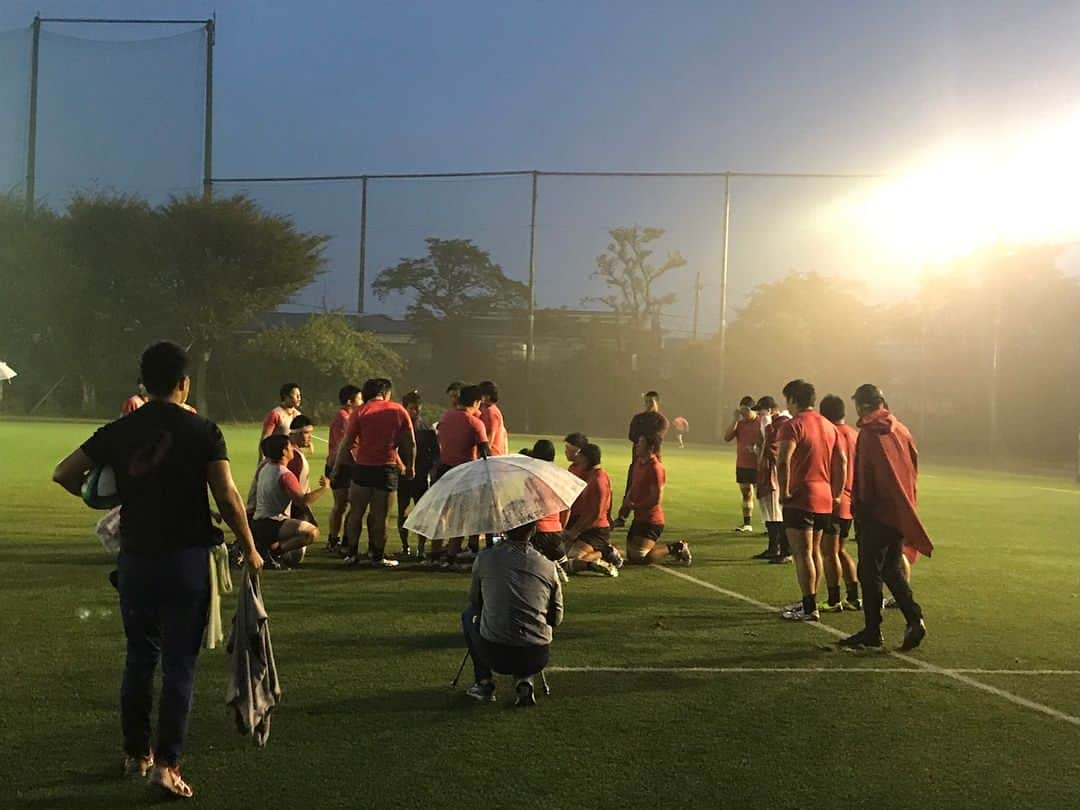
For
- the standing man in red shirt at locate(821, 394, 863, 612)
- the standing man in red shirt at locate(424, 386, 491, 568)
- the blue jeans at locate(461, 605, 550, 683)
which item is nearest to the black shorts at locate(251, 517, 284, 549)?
the standing man in red shirt at locate(424, 386, 491, 568)

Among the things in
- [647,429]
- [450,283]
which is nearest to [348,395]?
[647,429]

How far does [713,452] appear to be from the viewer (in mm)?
40375

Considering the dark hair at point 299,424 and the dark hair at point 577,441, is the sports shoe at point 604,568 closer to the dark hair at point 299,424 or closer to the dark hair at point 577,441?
the dark hair at point 577,441

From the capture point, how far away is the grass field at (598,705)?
4.98m

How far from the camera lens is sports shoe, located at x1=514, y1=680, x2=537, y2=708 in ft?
20.4

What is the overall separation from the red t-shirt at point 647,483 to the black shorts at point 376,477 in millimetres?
2547

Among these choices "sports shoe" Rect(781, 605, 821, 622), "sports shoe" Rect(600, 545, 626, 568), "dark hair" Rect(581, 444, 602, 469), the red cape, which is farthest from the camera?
"sports shoe" Rect(600, 545, 626, 568)

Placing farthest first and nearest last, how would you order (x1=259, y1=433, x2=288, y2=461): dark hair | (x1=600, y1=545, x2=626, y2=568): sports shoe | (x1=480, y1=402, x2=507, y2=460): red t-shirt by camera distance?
(x1=480, y1=402, x2=507, y2=460): red t-shirt, (x1=600, y1=545, x2=626, y2=568): sports shoe, (x1=259, y1=433, x2=288, y2=461): dark hair

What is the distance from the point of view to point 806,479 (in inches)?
349

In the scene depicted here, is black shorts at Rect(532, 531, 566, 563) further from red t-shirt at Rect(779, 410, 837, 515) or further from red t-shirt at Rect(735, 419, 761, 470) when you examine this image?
red t-shirt at Rect(735, 419, 761, 470)

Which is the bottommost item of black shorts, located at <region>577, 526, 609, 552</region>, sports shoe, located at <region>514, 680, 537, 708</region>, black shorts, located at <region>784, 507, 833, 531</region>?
sports shoe, located at <region>514, 680, 537, 708</region>

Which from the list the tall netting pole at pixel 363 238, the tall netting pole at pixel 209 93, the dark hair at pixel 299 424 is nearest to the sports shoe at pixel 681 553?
the dark hair at pixel 299 424

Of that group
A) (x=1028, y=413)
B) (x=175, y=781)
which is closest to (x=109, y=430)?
(x=175, y=781)

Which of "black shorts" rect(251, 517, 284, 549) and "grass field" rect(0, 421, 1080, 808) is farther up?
"black shorts" rect(251, 517, 284, 549)
